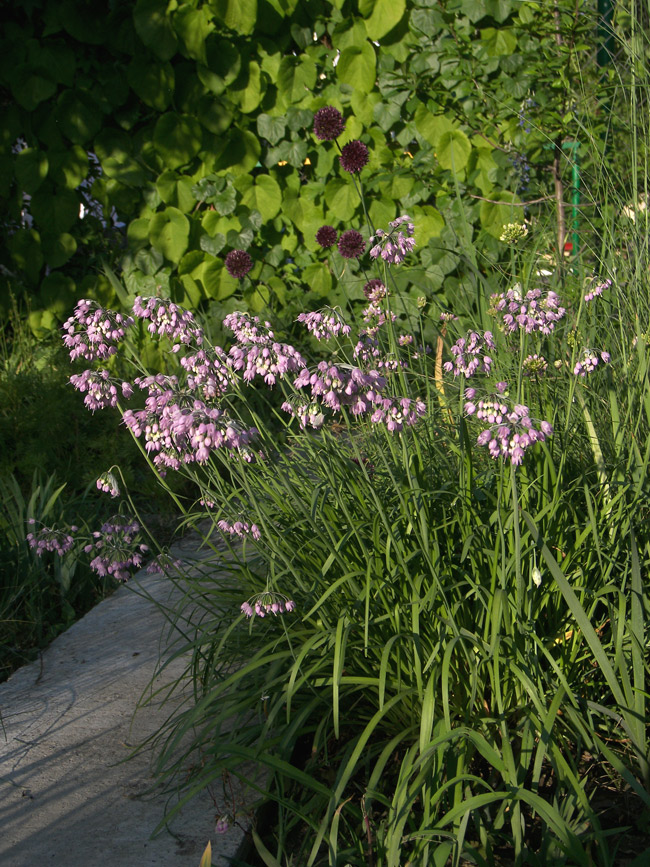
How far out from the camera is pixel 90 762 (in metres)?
2.05

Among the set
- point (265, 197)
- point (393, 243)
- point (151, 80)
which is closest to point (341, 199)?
point (265, 197)

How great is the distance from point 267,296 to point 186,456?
3.38 meters

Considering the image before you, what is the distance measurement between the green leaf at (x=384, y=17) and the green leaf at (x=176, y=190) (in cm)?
141

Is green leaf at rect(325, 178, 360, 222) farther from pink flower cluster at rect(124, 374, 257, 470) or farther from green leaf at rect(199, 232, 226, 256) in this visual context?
pink flower cluster at rect(124, 374, 257, 470)

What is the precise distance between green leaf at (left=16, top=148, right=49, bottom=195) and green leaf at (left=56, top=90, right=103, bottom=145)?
22 centimetres

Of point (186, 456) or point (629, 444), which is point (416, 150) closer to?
→ point (629, 444)

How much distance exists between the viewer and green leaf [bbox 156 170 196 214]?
196 inches

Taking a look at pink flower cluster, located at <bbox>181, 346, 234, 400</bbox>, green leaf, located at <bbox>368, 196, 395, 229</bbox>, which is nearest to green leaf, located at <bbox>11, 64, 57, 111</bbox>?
green leaf, located at <bbox>368, 196, 395, 229</bbox>

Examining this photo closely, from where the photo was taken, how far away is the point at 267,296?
516cm

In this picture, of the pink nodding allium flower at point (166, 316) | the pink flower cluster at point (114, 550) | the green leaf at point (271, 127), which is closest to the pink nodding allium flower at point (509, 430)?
the pink nodding allium flower at point (166, 316)

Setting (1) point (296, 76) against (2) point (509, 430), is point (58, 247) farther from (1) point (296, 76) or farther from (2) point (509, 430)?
(2) point (509, 430)

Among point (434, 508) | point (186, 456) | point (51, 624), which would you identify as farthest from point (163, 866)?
point (51, 624)

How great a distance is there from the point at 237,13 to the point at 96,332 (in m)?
3.49

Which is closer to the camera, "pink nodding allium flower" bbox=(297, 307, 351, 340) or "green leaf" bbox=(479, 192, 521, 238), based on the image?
"pink nodding allium flower" bbox=(297, 307, 351, 340)
